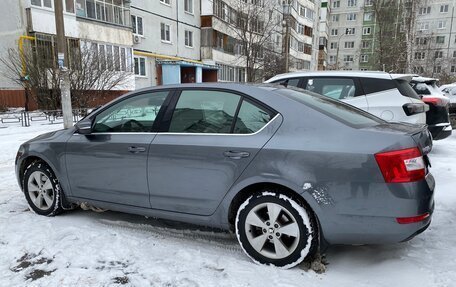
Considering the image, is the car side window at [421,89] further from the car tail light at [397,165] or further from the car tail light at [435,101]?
the car tail light at [397,165]

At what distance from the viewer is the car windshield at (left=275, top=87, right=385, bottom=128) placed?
2.98 m

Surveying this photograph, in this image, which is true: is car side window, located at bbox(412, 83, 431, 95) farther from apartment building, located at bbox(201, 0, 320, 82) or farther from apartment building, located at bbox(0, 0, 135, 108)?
apartment building, located at bbox(201, 0, 320, 82)

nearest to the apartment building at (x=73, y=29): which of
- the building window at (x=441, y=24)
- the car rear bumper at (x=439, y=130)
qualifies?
the car rear bumper at (x=439, y=130)

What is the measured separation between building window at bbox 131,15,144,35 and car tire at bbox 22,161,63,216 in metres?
22.2

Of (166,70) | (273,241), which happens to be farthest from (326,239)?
(166,70)

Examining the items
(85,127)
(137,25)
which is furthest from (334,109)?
(137,25)

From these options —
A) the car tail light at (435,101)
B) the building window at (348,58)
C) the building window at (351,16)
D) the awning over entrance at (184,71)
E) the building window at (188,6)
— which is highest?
the building window at (351,16)

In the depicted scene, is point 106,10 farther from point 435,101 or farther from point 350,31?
point 350,31

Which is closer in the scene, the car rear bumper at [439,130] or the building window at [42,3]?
the car rear bumper at [439,130]

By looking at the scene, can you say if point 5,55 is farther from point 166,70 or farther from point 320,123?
point 320,123

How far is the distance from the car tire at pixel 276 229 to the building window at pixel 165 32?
2653 centimetres

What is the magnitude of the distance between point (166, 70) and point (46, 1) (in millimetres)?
10015

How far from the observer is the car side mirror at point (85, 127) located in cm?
384

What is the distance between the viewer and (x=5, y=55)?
712 inches
